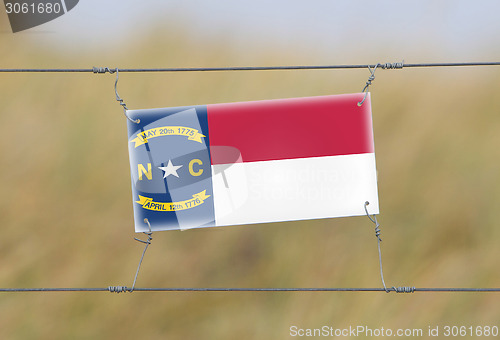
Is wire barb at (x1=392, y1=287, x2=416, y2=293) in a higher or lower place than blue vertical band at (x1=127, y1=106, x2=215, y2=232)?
lower

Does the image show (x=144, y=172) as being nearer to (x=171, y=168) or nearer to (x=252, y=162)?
(x=171, y=168)

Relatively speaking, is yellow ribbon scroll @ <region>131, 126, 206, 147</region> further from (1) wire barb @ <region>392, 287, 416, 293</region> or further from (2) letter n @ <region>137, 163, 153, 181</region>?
(1) wire barb @ <region>392, 287, 416, 293</region>

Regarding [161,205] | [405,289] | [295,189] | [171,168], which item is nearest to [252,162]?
[295,189]

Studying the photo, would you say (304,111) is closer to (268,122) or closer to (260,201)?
(268,122)

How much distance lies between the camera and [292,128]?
3875 millimetres

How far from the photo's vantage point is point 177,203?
12.4 ft

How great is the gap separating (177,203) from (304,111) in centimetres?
107

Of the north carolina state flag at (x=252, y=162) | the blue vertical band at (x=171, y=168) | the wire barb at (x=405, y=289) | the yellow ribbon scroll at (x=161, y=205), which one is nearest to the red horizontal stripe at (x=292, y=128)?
the north carolina state flag at (x=252, y=162)

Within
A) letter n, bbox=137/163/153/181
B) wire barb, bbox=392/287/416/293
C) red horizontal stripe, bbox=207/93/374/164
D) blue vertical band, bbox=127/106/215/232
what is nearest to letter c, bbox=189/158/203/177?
blue vertical band, bbox=127/106/215/232

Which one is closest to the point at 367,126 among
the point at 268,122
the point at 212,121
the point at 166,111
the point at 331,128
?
the point at 331,128

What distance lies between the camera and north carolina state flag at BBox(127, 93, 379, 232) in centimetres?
378

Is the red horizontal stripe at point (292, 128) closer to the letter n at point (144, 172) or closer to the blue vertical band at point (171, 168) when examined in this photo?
the blue vertical band at point (171, 168)

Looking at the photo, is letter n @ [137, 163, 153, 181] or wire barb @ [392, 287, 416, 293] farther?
letter n @ [137, 163, 153, 181]

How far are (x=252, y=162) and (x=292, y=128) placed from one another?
36cm
